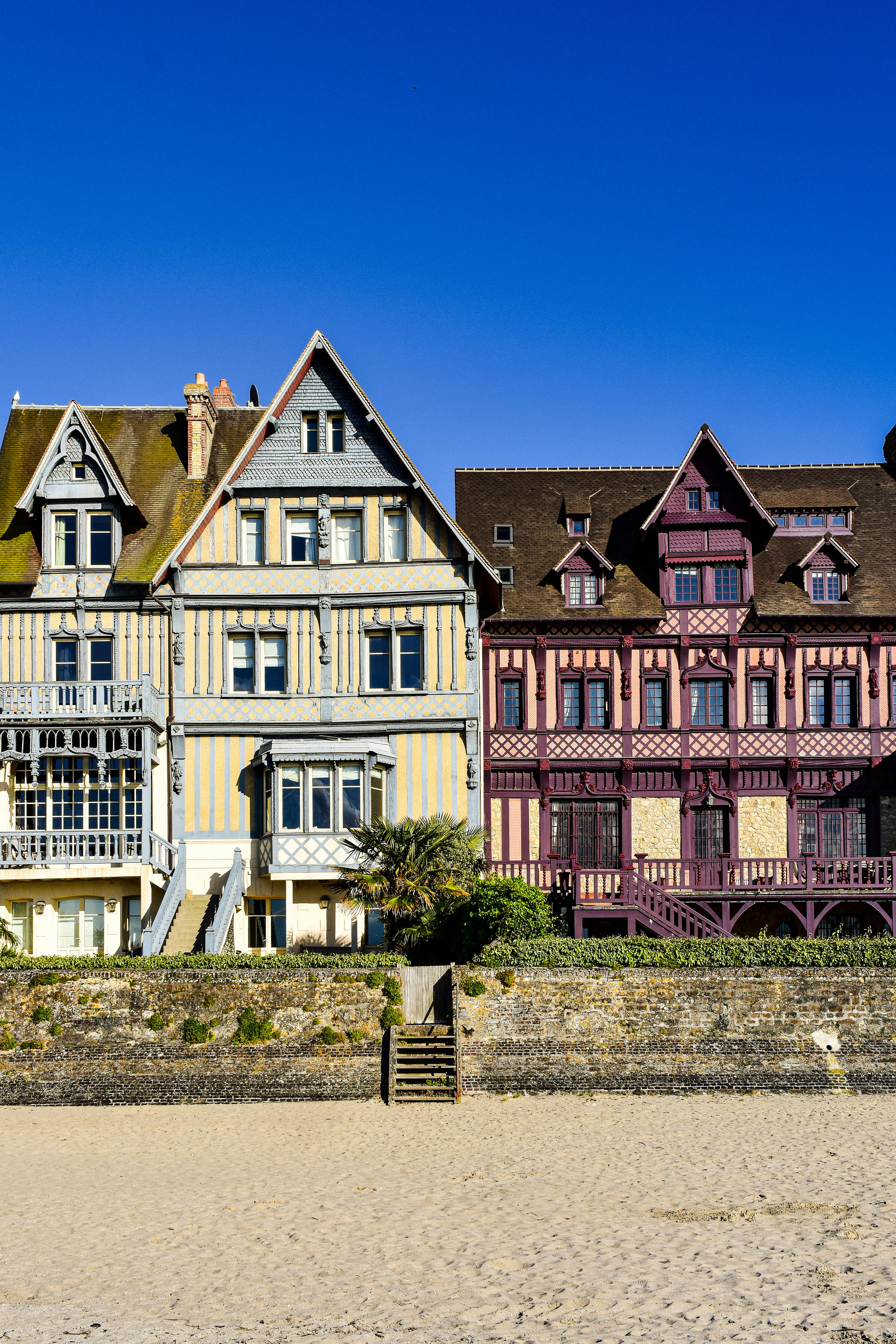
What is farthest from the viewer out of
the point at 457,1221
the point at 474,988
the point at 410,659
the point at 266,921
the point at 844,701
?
the point at 844,701

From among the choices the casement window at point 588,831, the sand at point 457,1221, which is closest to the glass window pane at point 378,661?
the casement window at point 588,831

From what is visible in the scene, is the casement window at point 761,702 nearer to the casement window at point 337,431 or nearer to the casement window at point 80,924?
the casement window at point 337,431

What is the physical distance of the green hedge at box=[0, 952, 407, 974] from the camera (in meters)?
24.9

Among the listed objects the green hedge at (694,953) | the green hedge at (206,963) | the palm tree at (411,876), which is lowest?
the green hedge at (206,963)

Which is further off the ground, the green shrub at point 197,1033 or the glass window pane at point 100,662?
the glass window pane at point 100,662

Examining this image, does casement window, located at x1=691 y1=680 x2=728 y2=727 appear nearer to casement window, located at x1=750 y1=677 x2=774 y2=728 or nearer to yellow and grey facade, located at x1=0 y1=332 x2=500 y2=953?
casement window, located at x1=750 y1=677 x2=774 y2=728

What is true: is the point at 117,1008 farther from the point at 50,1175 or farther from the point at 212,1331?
the point at 212,1331

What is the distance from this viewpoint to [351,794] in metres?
30.5

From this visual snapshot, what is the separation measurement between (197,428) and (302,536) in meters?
4.43

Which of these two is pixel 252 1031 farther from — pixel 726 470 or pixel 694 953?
pixel 726 470

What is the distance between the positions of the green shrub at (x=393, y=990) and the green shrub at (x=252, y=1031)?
211 centimetres

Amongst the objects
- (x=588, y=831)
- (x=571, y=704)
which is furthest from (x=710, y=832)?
(x=571, y=704)

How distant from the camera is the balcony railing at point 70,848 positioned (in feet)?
95.3

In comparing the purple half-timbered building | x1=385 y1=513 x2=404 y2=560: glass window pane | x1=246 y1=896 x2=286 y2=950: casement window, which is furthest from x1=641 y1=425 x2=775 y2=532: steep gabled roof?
x1=246 y1=896 x2=286 y2=950: casement window
